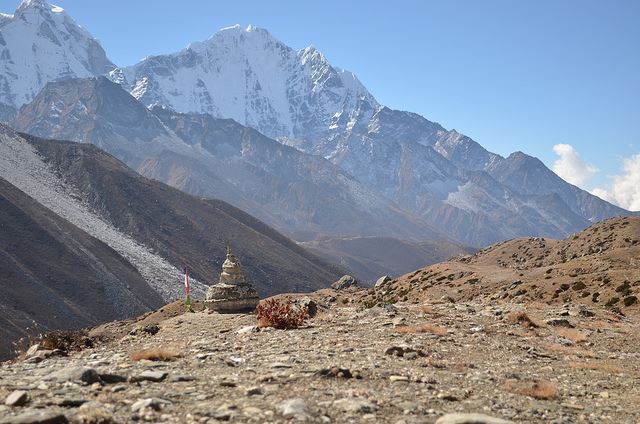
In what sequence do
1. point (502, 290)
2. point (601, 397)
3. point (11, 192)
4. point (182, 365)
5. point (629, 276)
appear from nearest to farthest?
point (601, 397) → point (182, 365) → point (629, 276) → point (502, 290) → point (11, 192)

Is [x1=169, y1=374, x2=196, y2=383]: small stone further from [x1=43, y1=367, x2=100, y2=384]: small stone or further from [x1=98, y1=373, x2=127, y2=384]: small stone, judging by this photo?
[x1=43, y1=367, x2=100, y2=384]: small stone

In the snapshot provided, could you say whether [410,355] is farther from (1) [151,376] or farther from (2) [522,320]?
(2) [522,320]

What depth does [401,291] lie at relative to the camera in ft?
197

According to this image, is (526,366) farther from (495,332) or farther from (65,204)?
(65,204)

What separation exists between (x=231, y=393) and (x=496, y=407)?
461 centimetres

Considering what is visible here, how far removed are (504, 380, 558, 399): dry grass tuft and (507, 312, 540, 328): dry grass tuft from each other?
10.7 meters

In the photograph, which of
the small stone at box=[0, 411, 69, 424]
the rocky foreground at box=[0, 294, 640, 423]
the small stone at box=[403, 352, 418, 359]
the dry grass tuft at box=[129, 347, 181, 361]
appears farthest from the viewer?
the small stone at box=[403, 352, 418, 359]

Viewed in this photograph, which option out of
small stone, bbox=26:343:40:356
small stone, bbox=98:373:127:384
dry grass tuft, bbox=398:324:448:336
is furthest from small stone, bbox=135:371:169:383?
dry grass tuft, bbox=398:324:448:336

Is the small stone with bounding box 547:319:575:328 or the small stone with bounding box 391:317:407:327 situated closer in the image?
the small stone with bounding box 391:317:407:327

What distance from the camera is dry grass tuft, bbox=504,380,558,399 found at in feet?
40.7

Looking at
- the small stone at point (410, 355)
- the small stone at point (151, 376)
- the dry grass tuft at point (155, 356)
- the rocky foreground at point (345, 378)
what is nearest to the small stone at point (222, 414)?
the rocky foreground at point (345, 378)

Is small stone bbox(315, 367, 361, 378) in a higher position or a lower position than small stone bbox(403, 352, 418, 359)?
lower

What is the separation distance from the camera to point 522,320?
968 inches

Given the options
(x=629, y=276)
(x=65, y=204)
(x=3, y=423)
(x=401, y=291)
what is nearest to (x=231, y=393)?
(x=3, y=423)
